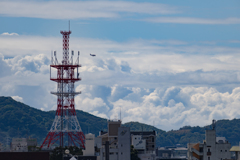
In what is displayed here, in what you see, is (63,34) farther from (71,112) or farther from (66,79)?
(71,112)

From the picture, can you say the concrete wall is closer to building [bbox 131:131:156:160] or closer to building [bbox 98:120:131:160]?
building [bbox 98:120:131:160]

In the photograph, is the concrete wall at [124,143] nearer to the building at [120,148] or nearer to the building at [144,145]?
the building at [120,148]

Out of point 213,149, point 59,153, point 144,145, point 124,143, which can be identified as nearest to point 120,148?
point 124,143

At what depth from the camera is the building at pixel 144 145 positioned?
14871 cm

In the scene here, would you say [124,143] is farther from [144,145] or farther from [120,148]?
[144,145]

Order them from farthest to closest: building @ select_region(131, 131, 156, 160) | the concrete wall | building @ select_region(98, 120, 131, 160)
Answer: building @ select_region(131, 131, 156, 160) < the concrete wall < building @ select_region(98, 120, 131, 160)

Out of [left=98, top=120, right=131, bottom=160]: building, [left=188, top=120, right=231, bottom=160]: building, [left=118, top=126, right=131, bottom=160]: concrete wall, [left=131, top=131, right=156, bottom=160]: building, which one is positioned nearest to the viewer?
[left=188, top=120, right=231, bottom=160]: building

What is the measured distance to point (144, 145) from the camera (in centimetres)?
15112

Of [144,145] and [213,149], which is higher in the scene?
[144,145]

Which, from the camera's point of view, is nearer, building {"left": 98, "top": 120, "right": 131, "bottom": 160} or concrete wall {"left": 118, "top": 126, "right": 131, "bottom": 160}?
building {"left": 98, "top": 120, "right": 131, "bottom": 160}

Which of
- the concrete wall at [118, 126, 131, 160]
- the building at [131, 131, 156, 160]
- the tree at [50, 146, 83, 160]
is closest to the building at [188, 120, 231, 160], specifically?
the concrete wall at [118, 126, 131, 160]

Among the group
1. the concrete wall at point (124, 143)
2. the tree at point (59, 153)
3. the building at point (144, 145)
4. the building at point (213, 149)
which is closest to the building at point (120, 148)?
the concrete wall at point (124, 143)

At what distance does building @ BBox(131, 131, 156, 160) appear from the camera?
149 metres

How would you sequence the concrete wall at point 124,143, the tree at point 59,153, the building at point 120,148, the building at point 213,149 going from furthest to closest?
the tree at point 59,153 → the concrete wall at point 124,143 → the building at point 120,148 → the building at point 213,149
